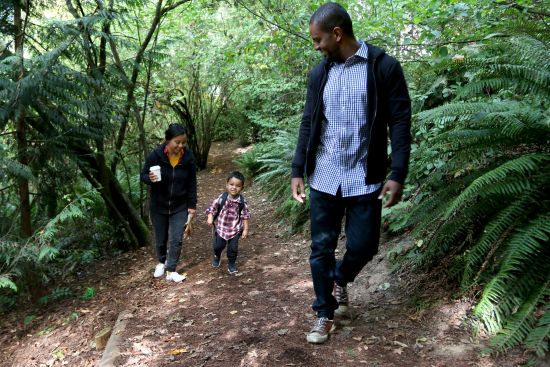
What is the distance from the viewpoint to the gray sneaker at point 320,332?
3.17 meters

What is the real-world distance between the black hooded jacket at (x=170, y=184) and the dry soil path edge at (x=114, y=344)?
1.31 metres

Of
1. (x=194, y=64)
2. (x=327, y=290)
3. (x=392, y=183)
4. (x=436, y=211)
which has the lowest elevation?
(x=327, y=290)

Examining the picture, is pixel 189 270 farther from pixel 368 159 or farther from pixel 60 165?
pixel 368 159

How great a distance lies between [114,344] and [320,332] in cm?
189

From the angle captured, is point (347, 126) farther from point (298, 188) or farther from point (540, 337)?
point (540, 337)

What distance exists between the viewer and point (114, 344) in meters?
3.83

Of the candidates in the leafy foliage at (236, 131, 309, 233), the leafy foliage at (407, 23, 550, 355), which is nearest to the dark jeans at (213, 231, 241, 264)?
the leafy foliage at (236, 131, 309, 233)

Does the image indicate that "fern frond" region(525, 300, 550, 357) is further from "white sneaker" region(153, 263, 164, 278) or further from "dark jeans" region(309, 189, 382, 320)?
"white sneaker" region(153, 263, 164, 278)

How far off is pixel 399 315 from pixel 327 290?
2.42 feet

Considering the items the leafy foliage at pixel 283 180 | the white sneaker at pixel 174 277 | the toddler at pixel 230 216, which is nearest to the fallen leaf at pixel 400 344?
the toddler at pixel 230 216

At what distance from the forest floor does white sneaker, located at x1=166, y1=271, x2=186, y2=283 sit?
8cm

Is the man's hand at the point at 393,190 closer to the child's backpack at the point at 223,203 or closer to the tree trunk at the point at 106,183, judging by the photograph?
the child's backpack at the point at 223,203

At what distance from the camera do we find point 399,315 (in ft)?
11.3

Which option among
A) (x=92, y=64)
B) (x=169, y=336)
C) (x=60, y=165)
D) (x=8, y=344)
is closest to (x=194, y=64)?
(x=92, y=64)
